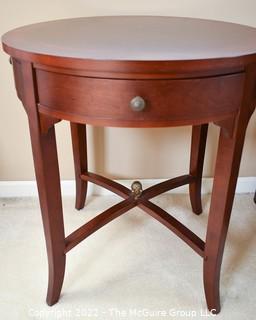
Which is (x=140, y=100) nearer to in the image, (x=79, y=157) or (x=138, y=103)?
(x=138, y=103)

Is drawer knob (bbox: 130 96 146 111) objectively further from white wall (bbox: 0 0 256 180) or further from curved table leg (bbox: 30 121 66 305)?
white wall (bbox: 0 0 256 180)

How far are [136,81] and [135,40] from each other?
0.13 m

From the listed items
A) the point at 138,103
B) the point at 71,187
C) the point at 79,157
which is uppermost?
the point at 138,103

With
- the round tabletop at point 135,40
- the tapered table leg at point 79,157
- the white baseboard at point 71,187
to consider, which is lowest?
the white baseboard at point 71,187

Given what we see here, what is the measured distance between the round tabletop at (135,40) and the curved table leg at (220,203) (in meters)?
0.18

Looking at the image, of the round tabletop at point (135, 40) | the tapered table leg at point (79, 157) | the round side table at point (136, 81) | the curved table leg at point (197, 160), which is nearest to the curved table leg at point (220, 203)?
the round side table at point (136, 81)

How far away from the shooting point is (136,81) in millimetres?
576

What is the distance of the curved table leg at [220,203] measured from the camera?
72 cm

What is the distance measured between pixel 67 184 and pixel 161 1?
80 cm

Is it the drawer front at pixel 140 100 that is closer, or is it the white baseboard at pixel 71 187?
the drawer front at pixel 140 100

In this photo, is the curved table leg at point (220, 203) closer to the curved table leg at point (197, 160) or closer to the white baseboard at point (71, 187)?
the curved table leg at point (197, 160)

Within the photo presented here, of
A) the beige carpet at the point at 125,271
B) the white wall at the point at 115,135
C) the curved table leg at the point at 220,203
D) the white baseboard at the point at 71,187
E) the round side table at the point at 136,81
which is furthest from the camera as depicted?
the white baseboard at the point at 71,187

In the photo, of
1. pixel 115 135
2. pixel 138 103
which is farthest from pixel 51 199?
pixel 115 135

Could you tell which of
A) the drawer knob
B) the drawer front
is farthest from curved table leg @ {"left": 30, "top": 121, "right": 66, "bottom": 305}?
the drawer knob
